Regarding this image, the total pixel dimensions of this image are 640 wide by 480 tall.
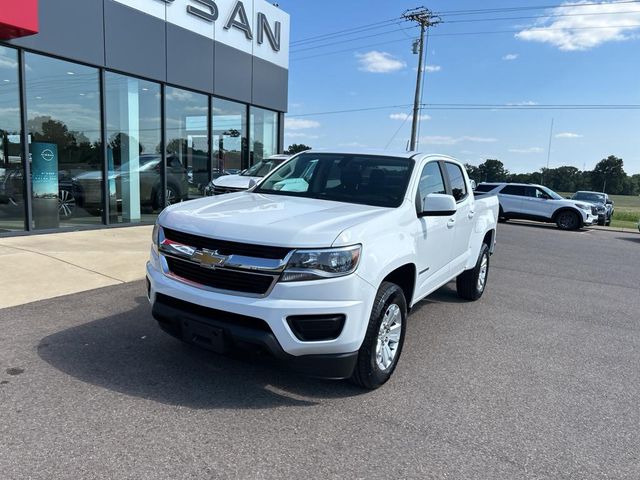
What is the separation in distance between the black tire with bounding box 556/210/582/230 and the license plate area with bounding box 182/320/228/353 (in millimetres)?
18806

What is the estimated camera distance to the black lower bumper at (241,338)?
3.06 metres

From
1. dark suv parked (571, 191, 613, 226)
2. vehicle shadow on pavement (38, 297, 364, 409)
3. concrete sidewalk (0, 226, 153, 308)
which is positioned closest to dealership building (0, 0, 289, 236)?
concrete sidewalk (0, 226, 153, 308)

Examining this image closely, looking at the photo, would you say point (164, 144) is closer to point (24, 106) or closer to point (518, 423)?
point (24, 106)

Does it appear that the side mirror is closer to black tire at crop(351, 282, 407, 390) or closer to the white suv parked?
black tire at crop(351, 282, 407, 390)

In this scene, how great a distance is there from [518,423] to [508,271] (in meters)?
6.03

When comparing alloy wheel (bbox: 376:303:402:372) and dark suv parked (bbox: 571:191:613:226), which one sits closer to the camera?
alloy wheel (bbox: 376:303:402:372)

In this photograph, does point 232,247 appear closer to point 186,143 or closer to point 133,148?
point 133,148

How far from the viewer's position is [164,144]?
1213 centimetres

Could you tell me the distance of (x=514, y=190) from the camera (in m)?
20.5

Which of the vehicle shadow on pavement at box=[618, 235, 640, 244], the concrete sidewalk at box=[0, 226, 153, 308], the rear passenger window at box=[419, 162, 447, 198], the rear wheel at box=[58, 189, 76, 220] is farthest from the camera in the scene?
the vehicle shadow on pavement at box=[618, 235, 640, 244]

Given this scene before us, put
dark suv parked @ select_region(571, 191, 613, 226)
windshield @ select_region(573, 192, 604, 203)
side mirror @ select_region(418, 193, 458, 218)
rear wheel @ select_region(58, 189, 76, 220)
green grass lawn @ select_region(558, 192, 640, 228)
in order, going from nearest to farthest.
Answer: side mirror @ select_region(418, 193, 458, 218), rear wheel @ select_region(58, 189, 76, 220), dark suv parked @ select_region(571, 191, 613, 226), windshield @ select_region(573, 192, 604, 203), green grass lawn @ select_region(558, 192, 640, 228)

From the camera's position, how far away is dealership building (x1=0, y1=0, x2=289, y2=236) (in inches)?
→ 357

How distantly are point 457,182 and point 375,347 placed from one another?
114 inches

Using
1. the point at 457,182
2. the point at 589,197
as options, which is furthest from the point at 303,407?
the point at 589,197
